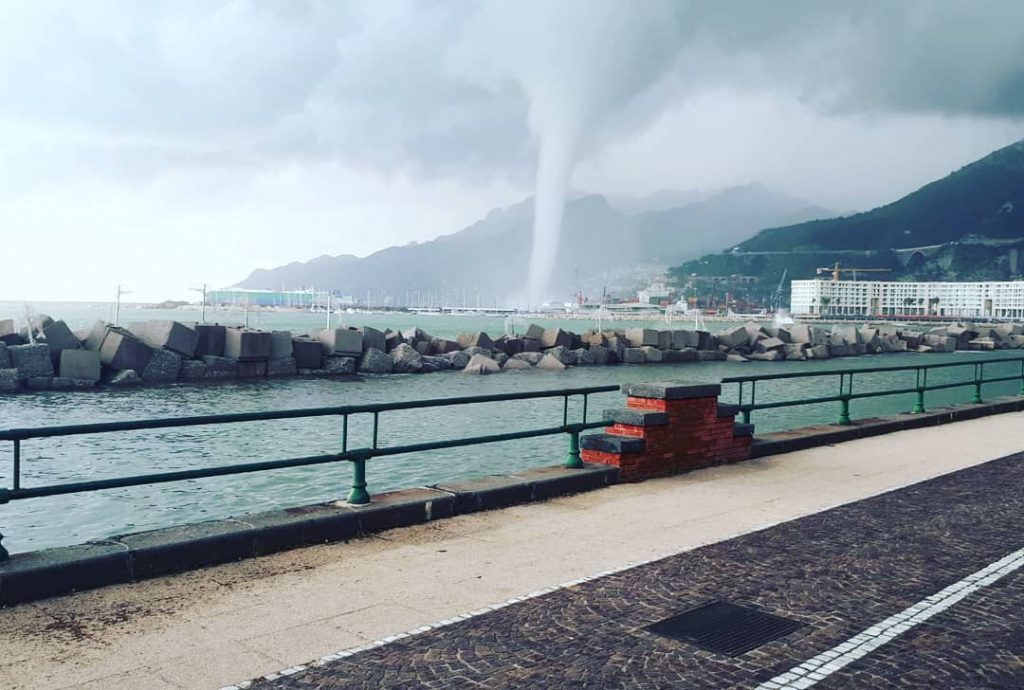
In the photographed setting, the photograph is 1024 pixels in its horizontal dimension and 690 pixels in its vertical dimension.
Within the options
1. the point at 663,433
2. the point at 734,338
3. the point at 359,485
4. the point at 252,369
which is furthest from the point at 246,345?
the point at 734,338

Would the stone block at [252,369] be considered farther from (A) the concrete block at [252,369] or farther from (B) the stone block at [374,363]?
(B) the stone block at [374,363]

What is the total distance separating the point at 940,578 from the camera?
676cm

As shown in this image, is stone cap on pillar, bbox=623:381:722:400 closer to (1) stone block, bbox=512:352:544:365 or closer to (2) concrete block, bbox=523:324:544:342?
(1) stone block, bbox=512:352:544:365

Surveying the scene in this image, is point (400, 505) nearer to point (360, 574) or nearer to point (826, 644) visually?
point (360, 574)

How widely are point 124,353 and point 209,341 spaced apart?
15.0 feet

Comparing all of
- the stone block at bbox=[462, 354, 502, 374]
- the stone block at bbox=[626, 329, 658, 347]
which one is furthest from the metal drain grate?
the stone block at bbox=[626, 329, 658, 347]

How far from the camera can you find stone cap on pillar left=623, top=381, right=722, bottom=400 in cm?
1056

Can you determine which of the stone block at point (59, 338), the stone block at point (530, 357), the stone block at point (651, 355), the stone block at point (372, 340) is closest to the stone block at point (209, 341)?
the stone block at point (59, 338)

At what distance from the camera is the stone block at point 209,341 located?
39.9 metres


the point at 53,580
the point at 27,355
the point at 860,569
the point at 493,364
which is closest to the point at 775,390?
the point at 493,364

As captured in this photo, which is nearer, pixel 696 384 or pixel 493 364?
pixel 696 384

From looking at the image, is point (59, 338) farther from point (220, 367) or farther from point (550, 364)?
point (550, 364)

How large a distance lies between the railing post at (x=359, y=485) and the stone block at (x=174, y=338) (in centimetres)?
3290

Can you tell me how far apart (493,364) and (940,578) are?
41433mm
